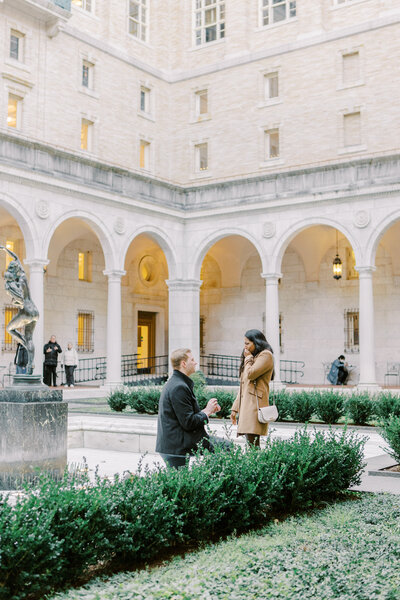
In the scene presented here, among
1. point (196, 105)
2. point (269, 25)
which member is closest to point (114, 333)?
point (196, 105)

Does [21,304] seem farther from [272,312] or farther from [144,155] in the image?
[144,155]

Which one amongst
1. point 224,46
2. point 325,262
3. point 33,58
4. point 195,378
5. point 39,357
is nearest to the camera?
point 195,378

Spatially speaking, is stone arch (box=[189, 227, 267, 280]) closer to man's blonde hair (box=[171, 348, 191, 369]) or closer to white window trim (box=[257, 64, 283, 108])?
white window trim (box=[257, 64, 283, 108])

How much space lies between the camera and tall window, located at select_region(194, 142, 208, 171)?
108 feet

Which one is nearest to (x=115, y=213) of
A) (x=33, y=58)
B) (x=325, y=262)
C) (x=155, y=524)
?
(x=33, y=58)

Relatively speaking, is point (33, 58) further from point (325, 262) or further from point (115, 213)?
point (325, 262)

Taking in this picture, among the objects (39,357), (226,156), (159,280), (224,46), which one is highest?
(224,46)

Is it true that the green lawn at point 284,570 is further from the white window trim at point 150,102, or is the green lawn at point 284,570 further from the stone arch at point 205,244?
the white window trim at point 150,102

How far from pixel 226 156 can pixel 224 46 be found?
551 centimetres

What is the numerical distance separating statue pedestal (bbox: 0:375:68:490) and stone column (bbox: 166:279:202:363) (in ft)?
60.4

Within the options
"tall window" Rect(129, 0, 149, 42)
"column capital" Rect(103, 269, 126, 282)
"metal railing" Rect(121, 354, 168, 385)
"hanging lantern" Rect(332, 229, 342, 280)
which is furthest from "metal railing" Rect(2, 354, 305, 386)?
"tall window" Rect(129, 0, 149, 42)

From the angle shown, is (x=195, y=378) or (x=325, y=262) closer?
(x=195, y=378)

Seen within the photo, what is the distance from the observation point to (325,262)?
3019 centimetres

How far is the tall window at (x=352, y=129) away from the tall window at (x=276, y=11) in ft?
19.2
